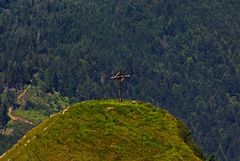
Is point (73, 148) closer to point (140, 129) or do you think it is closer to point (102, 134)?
point (102, 134)

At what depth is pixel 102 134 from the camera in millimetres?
94312

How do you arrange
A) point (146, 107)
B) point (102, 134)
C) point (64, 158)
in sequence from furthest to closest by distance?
point (146, 107), point (102, 134), point (64, 158)

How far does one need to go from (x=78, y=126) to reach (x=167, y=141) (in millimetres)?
10863

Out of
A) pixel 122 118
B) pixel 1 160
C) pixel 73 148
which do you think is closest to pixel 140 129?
pixel 122 118

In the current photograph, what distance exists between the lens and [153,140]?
95.3 metres

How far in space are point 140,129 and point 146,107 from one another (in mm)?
9077

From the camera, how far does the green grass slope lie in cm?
8962

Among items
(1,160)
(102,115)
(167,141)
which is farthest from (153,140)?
(1,160)

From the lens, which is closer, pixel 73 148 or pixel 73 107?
pixel 73 148

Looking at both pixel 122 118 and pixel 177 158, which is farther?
pixel 122 118

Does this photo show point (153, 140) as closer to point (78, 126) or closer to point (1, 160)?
point (78, 126)

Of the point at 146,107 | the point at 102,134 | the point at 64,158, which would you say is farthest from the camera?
the point at 146,107

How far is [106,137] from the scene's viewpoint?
308 ft

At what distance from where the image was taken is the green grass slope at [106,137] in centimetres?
8962
